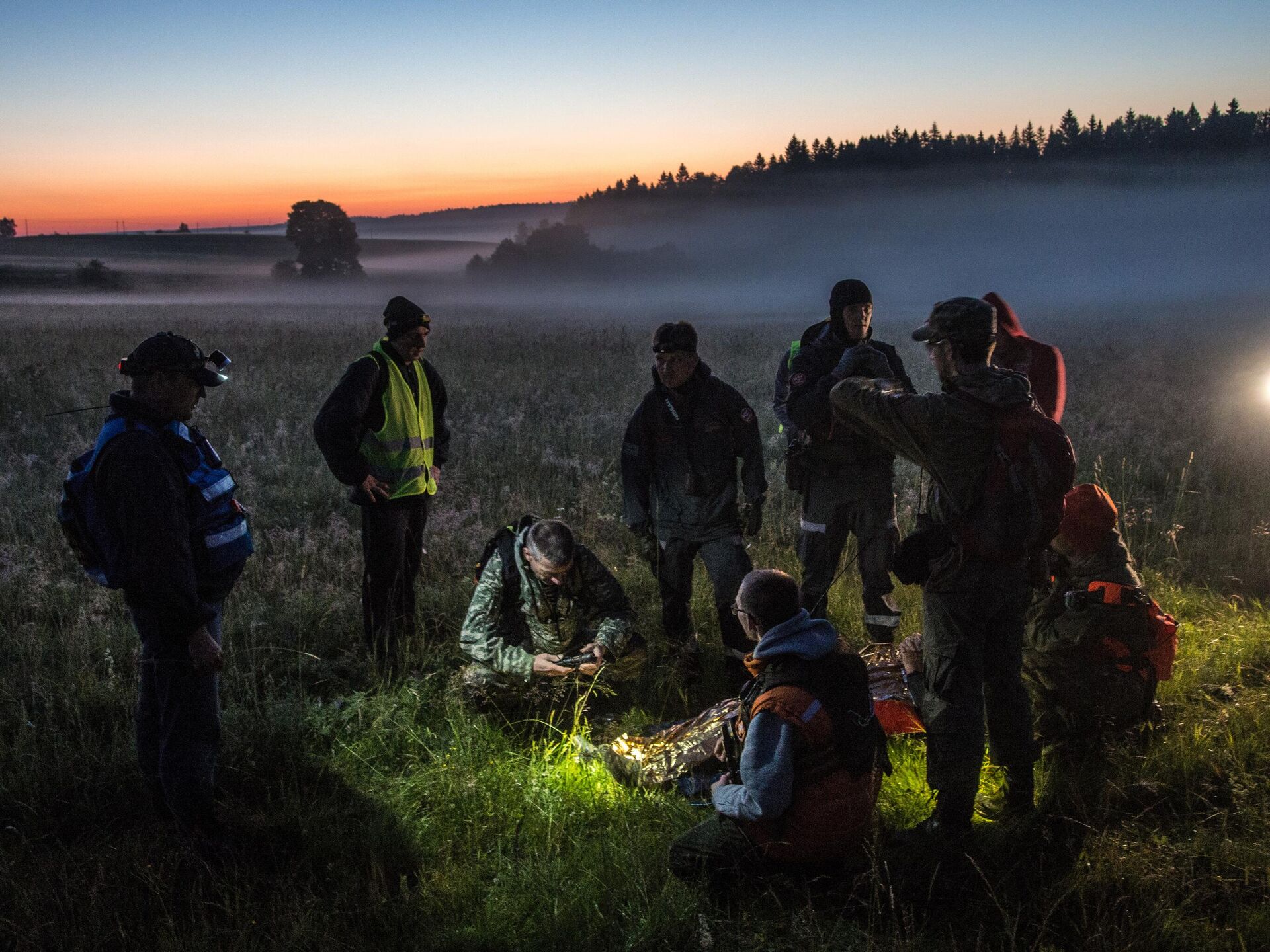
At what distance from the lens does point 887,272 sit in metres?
119

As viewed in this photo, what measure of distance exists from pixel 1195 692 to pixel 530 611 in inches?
148

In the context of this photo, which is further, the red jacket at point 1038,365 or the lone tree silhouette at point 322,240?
the lone tree silhouette at point 322,240

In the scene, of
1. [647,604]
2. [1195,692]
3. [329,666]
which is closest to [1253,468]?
[1195,692]

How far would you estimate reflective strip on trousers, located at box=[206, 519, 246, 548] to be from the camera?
135 inches

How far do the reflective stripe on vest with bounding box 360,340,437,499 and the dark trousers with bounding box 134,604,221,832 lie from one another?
78.4 inches

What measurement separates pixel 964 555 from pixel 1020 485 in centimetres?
34

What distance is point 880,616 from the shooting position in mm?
5465

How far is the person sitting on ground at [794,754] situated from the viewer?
2.83 metres

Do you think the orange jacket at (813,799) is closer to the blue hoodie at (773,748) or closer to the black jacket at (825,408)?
the blue hoodie at (773,748)

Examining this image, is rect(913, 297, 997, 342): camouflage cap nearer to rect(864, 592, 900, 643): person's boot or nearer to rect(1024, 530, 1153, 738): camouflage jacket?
rect(1024, 530, 1153, 738): camouflage jacket

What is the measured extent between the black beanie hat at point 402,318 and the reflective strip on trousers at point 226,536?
2102 millimetres

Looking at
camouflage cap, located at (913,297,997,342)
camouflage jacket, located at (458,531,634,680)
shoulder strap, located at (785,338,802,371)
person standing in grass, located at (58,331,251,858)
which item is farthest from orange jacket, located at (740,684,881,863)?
shoulder strap, located at (785,338,802,371)

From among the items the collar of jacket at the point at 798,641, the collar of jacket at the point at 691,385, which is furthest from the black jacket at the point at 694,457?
the collar of jacket at the point at 798,641

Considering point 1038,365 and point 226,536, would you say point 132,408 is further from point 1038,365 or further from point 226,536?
point 1038,365
